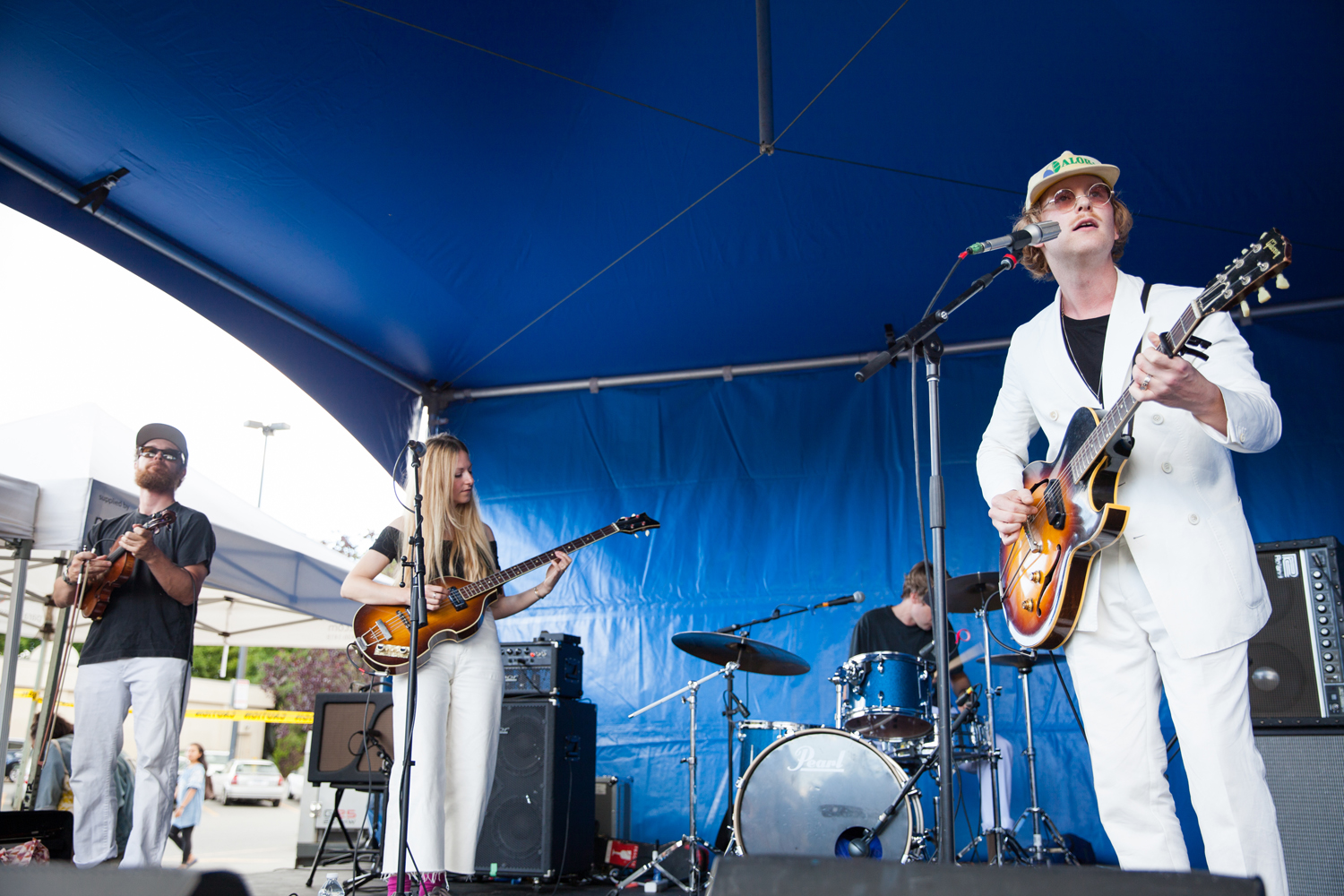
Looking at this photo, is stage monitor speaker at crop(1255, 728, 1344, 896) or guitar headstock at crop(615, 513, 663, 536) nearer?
stage monitor speaker at crop(1255, 728, 1344, 896)

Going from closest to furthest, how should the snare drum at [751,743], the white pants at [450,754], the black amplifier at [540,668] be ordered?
the white pants at [450,754]
the black amplifier at [540,668]
the snare drum at [751,743]

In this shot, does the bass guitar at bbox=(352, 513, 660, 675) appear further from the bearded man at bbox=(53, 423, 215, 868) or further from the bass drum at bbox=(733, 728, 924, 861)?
the bass drum at bbox=(733, 728, 924, 861)

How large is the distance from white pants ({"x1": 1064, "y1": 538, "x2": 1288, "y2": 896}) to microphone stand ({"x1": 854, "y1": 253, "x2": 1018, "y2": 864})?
0.29m

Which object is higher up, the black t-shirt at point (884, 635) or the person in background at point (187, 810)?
the black t-shirt at point (884, 635)

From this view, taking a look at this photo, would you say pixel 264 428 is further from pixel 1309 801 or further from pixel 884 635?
pixel 1309 801

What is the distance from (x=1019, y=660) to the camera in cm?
473

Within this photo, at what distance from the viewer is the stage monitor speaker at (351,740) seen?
15.4 ft

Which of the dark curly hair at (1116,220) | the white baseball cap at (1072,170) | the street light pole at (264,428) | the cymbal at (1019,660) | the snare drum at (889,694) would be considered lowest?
the snare drum at (889,694)

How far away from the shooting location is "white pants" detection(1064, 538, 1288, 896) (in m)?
1.77

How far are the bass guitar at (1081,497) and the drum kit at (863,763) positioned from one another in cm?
135

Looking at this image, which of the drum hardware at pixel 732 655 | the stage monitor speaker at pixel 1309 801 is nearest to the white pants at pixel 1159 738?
the stage monitor speaker at pixel 1309 801

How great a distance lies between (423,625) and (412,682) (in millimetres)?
349

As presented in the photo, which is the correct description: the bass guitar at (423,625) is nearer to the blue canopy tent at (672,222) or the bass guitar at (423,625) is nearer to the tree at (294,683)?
the blue canopy tent at (672,222)

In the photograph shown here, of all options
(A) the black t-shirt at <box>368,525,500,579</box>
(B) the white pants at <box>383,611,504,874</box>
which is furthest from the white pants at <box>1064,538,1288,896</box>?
(A) the black t-shirt at <box>368,525,500,579</box>
